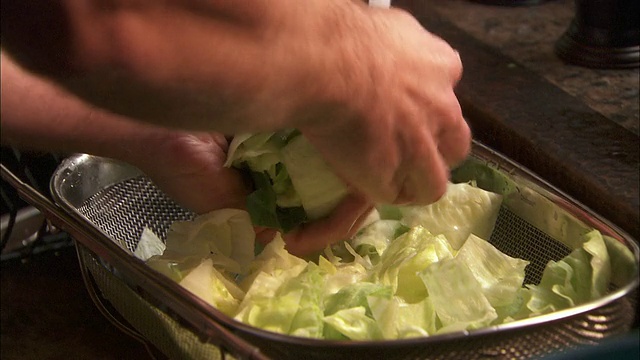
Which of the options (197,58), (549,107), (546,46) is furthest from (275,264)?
(546,46)

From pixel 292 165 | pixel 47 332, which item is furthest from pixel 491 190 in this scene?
pixel 47 332

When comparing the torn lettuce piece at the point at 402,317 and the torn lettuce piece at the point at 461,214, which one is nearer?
the torn lettuce piece at the point at 402,317

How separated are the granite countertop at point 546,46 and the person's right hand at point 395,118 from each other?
55cm

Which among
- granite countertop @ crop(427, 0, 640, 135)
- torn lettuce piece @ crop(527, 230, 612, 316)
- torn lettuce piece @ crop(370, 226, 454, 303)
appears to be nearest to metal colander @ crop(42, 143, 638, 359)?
torn lettuce piece @ crop(527, 230, 612, 316)

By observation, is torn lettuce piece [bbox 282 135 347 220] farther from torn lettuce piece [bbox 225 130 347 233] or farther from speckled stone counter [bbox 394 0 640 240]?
speckled stone counter [bbox 394 0 640 240]

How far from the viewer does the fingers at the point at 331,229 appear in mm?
958

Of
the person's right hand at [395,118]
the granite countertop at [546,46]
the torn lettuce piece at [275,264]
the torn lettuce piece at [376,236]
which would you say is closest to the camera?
the person's right hand at [395,118]

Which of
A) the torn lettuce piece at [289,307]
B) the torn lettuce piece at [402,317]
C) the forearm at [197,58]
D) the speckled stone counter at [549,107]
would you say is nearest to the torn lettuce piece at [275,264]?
the torn lettuce piece at [289,307]

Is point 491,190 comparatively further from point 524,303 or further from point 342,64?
point 342,64

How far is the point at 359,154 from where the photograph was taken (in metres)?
0.74

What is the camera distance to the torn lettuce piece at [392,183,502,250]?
1090 mm

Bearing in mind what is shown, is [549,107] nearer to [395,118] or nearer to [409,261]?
[409,261]

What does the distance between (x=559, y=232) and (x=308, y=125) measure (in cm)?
46

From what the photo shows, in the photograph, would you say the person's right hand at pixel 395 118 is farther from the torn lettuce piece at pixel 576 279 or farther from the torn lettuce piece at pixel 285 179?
the torn lettuce piece at pixel 576 279
